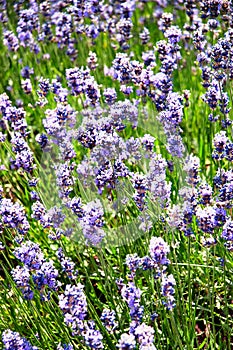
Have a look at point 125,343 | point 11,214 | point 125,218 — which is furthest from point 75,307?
point 125,218

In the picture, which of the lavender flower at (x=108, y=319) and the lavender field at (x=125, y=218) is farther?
the lavender field at (x=125, y=218)

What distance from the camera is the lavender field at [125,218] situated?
2.58 meters

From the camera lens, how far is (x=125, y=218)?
10.3 ft

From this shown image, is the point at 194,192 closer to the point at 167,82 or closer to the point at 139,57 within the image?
the point at 167,82

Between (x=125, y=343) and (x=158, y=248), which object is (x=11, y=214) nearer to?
(x=158, y=248)

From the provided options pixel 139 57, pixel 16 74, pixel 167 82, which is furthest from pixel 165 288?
pixel 16 74

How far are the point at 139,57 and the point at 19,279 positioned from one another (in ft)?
11.3

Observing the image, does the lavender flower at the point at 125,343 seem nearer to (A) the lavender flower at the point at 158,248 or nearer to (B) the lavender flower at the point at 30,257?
(A) the lavender flower at the point at 158,248

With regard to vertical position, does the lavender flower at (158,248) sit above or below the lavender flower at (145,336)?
above

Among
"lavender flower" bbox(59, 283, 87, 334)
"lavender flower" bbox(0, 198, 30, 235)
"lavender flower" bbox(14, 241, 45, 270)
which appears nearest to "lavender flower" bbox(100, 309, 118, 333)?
"lavender flower" bbox(59, 283, 87, 334)

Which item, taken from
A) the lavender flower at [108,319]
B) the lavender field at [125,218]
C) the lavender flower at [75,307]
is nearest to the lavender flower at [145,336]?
the lavender field at [125,218]

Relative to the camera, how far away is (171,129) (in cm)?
321

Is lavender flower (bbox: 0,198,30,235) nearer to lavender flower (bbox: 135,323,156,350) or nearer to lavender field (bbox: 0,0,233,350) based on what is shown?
lavender field (bbox: 0,0,233,350)

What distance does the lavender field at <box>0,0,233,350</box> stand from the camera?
2580 millimetres
